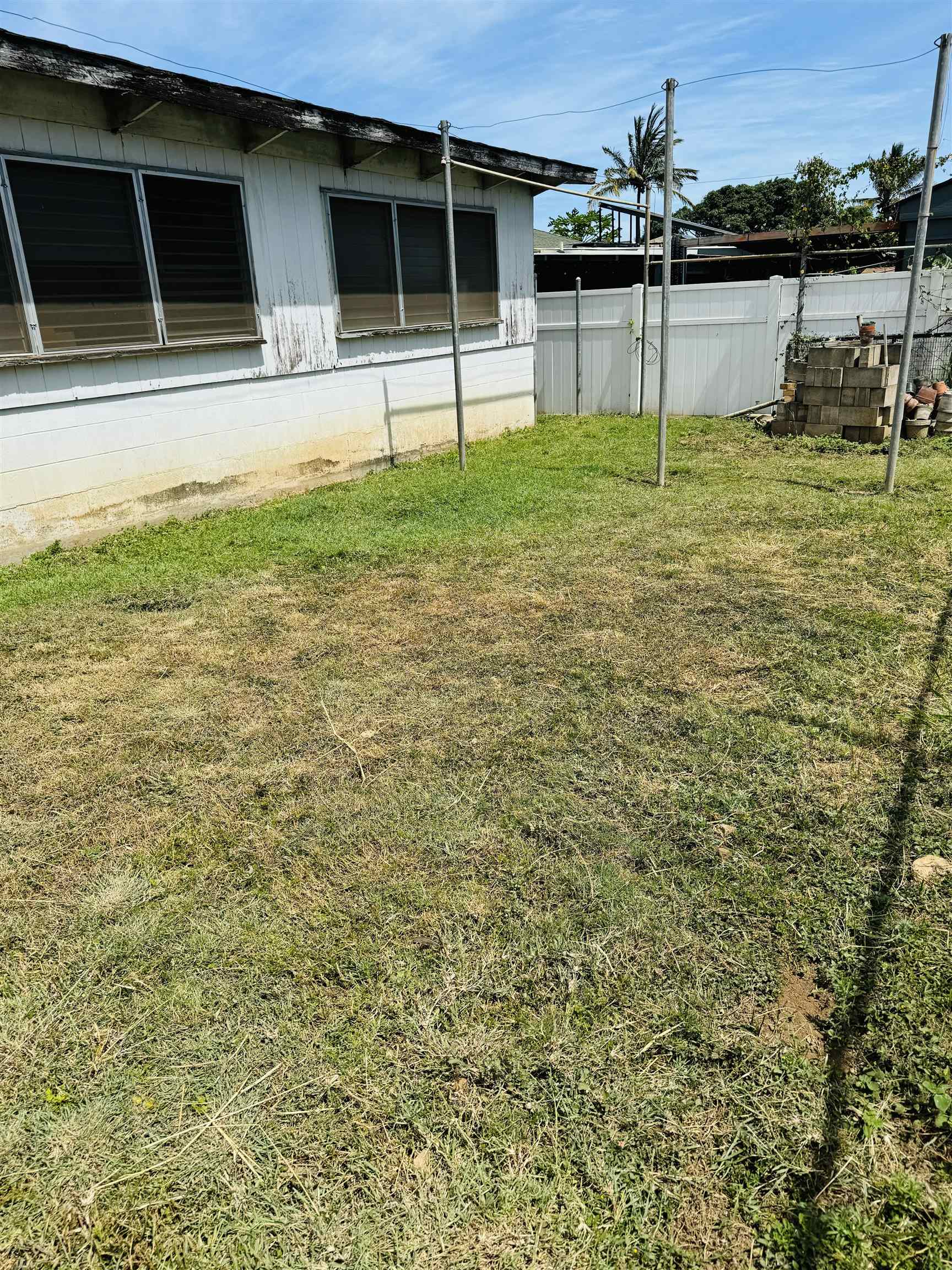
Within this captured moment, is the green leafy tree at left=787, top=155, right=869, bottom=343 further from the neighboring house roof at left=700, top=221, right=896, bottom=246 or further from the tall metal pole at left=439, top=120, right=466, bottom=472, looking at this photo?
the tall metal pole at left=439, top=120, right=466, bottom=472

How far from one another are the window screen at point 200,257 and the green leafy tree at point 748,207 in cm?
6125

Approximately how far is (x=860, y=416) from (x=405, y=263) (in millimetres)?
5449

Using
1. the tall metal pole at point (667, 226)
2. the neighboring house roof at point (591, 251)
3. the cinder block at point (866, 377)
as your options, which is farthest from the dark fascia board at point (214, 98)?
the neighboring house roof at point (591, 251)

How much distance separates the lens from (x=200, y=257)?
6801 millimetres

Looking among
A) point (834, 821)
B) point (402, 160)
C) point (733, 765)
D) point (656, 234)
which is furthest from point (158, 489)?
point (656, 234)

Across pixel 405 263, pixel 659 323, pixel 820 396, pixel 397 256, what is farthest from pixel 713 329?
pixel 397 256

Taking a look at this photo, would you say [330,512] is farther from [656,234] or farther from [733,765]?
[656,234]

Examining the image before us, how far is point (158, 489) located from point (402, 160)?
4615mm

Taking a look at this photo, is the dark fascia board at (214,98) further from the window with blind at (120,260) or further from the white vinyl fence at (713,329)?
the white vinyl fence at (713,329)

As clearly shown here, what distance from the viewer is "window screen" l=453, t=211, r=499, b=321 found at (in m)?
9.89

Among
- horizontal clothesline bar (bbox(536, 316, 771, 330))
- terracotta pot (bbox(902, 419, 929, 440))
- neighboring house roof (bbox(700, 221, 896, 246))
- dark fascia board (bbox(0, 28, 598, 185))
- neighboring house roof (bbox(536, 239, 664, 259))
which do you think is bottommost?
terracotta pot (bbox(902, 419, 929, 440))

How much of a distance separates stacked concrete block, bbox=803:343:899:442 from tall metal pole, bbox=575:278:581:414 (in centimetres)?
366

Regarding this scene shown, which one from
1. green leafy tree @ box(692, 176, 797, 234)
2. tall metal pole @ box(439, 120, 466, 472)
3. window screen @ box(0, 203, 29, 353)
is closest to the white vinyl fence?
tall metal pole @ box(439, 120, 466, 472)

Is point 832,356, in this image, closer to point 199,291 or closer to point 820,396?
point 820,396
